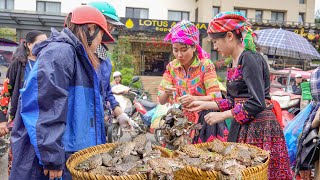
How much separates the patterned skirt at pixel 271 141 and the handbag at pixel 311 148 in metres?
0.66

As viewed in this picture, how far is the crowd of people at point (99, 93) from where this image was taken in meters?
1.83

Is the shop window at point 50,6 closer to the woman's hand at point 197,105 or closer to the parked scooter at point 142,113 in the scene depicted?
the parked scooter at point 142,113

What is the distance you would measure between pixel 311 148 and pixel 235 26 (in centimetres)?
138

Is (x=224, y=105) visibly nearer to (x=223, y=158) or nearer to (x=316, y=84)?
(x=223, y=158)

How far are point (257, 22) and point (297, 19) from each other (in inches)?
191

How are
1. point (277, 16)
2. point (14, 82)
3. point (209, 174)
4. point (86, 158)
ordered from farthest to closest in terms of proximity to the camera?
point (277, 16) < point (14, 82) < point (86, 158) < point (209, 174)

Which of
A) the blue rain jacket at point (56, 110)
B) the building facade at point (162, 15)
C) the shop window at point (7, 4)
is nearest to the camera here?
the blue rain jacket at point (56, 110)

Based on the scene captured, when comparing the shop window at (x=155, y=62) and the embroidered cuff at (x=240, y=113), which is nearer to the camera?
the embroidered cuff at (x=240, y=113)

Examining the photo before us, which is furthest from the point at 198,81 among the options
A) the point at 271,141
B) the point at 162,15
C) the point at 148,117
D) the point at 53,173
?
the point at 162,15

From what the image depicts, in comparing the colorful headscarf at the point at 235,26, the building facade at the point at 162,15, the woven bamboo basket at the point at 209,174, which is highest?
the building facade at the point at 162,15

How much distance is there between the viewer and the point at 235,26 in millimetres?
2406

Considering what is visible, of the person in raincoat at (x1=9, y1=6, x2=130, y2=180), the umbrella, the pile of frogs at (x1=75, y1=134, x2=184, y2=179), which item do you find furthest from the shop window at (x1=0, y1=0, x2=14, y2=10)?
the pile of frogs at (x1=75, y1=134, x2=184, y2=179)

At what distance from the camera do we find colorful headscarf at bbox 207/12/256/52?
94.8 inches

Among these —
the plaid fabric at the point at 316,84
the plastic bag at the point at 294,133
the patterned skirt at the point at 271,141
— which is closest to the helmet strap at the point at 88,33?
the patterned skirt at the point at 271,141
